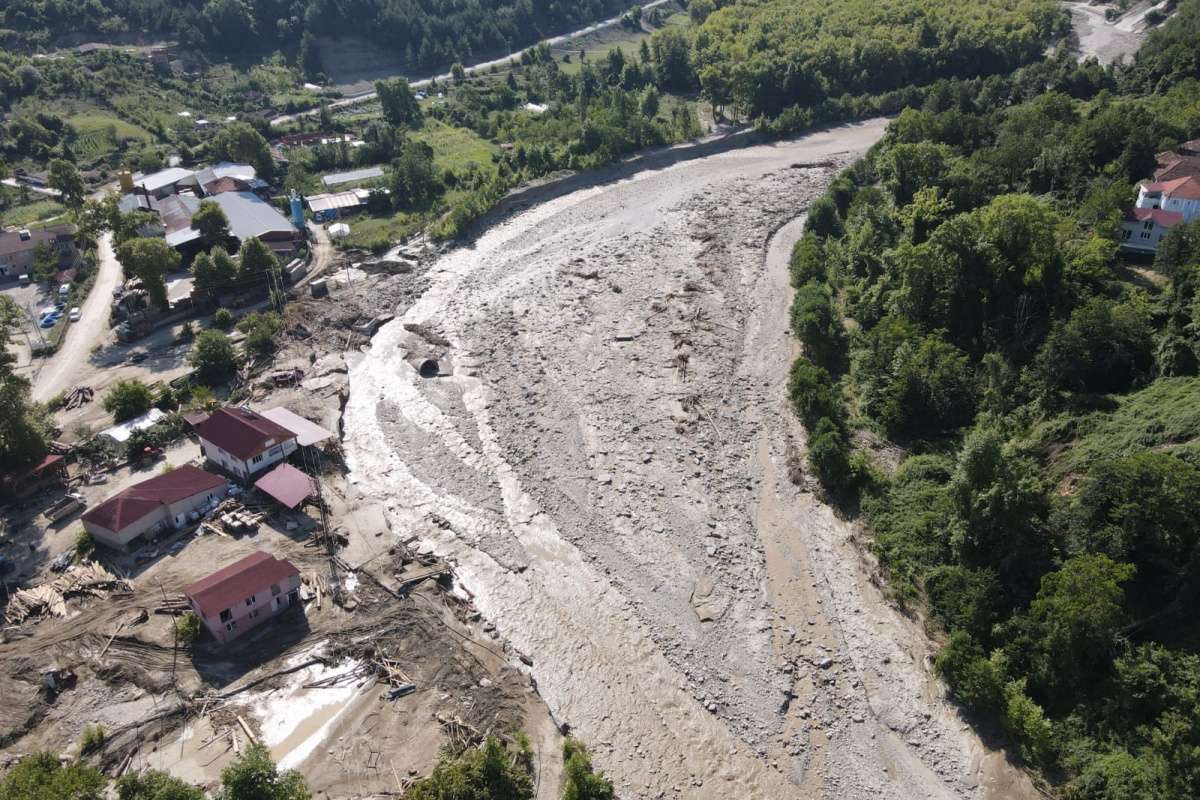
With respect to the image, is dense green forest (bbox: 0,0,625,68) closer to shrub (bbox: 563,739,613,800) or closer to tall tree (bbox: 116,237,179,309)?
tall tree (bbox: 116,237,179,309)

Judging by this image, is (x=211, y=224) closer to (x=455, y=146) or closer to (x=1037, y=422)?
(x=455, y=146)

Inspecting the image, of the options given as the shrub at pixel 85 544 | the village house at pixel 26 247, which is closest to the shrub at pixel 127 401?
Result: the shrub at pixel 85 544

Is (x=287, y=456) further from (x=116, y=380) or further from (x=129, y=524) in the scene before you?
(x=116, y=380)

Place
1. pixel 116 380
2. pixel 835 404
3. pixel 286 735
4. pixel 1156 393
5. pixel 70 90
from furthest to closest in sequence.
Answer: pixel 70 90, pixel 116 380, pixel 835 404, pixel 1156 393, pixel 286 735

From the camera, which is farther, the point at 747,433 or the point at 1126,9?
the point at 1126,9

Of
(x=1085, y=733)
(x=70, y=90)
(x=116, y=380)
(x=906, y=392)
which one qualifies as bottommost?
(x=1085, y=733)

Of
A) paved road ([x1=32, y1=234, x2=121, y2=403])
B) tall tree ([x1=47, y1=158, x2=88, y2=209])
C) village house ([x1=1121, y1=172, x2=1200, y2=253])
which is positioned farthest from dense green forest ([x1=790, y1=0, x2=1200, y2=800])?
tall tree ([x1=47, y1=158, x2=88, y2=209])

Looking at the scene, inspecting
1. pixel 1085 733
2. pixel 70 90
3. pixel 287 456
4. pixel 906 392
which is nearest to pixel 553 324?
pixel 287 456
